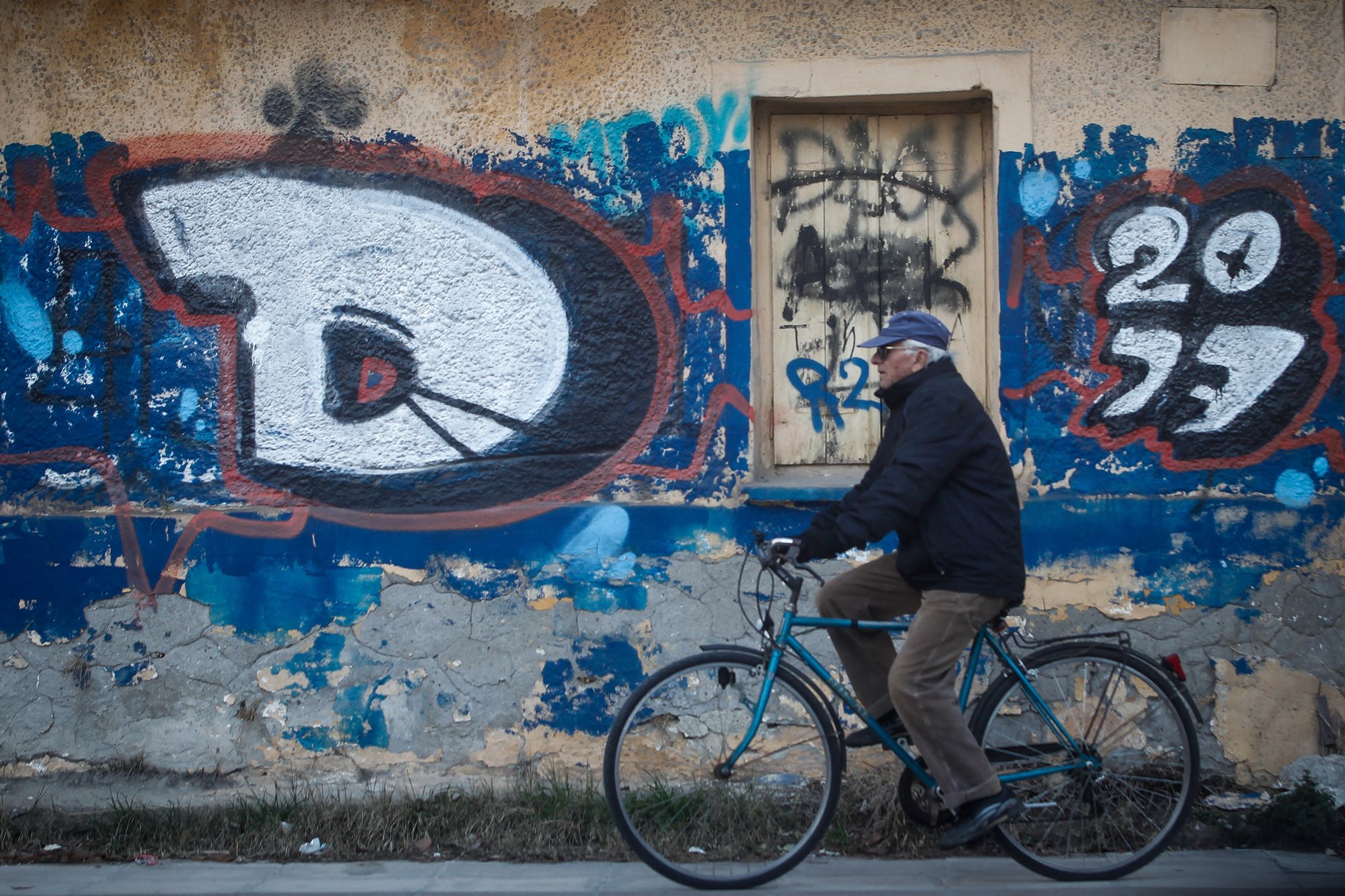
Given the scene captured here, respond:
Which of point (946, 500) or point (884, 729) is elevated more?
point (946, 500)

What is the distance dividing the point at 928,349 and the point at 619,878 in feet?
6.29

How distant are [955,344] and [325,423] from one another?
2.47 m

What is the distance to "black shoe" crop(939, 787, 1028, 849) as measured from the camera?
312 centimetres

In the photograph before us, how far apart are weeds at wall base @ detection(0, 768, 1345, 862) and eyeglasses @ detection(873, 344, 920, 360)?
154cm

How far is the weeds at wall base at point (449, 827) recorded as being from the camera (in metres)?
3.72

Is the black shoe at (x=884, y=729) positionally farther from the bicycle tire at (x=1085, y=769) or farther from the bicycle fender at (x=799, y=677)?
the bicycle tire at (x=1085, y=769)

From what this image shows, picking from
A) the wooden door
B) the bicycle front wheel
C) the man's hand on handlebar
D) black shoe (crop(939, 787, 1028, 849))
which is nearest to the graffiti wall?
the wooden door

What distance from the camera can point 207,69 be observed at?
423 centimetres

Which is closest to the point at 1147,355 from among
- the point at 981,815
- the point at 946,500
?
the point at 946,500

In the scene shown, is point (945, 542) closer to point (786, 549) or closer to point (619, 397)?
point (786, 549)

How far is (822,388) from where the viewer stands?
14.3ft

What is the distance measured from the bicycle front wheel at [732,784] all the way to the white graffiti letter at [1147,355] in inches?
70.5

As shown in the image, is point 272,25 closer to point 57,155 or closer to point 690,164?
point 57,155

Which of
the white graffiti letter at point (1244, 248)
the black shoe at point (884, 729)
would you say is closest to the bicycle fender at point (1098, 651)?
the black shoe at point (884, 729)
